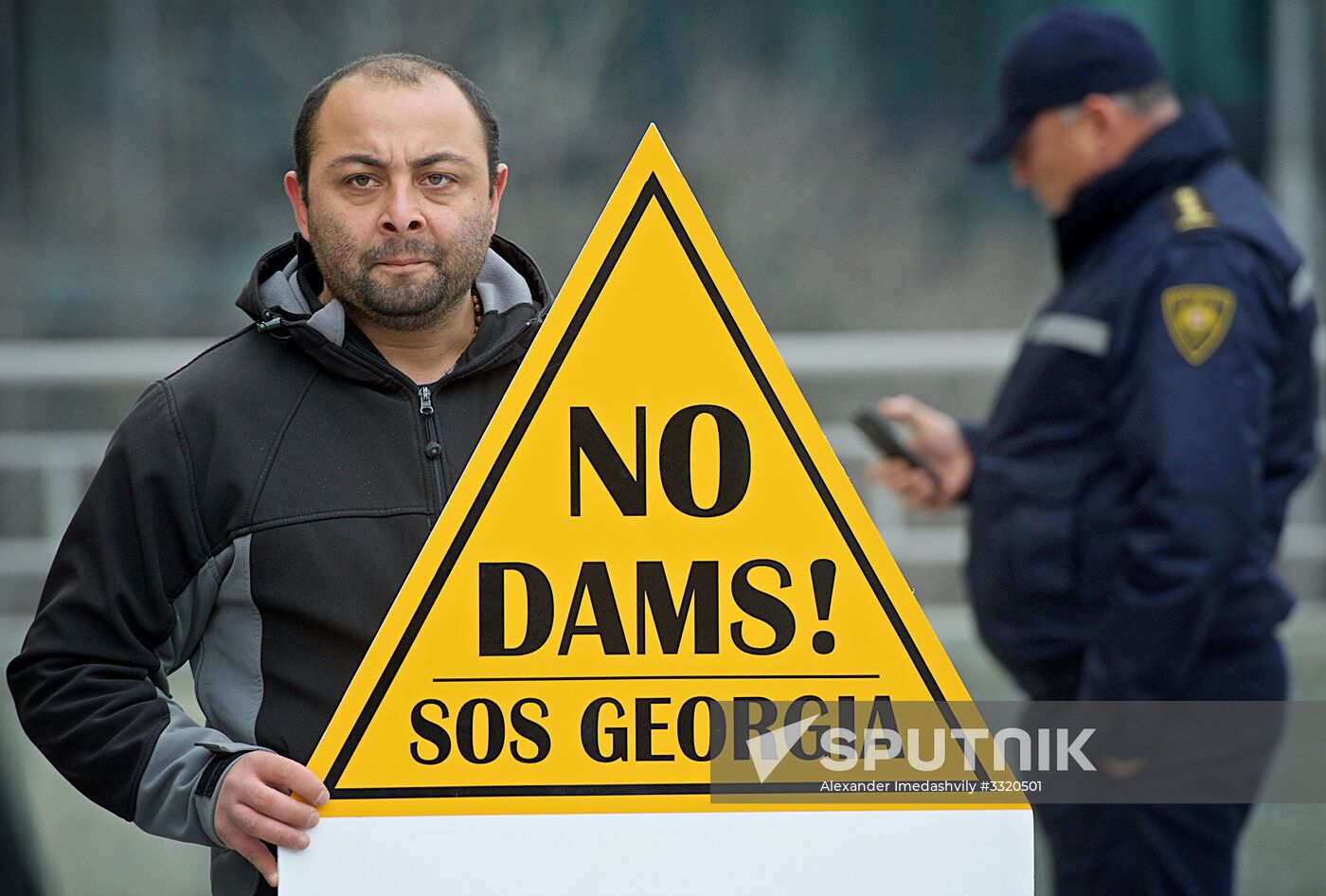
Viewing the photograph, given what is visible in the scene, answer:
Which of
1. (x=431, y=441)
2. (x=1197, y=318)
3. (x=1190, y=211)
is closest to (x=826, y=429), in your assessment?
(x=1190, y=211)

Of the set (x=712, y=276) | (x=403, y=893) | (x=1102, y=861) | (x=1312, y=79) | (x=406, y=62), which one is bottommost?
(x=1102, y=861)

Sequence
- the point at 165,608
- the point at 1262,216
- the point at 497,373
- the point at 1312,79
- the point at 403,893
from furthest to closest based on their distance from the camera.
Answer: the point at 1312,79 → the point at 1262,216 → the point at 497,373 → the point at 165,608 → the point at 403,893

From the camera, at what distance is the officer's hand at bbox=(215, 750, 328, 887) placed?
1.72 metres

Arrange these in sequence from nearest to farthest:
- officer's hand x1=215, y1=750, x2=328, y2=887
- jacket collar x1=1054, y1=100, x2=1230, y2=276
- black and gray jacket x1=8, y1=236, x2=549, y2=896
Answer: officer's hand x1=215, y1=750, x2=328, y2=887, black and gray jacket x1=8, y1=236, x2=549, y2=896, jacket collar x1=1054, y1=100, x2=1230, y2=276

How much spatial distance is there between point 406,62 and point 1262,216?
1.68m

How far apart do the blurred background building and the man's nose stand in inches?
182

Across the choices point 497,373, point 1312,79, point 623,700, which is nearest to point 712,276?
point 497,373

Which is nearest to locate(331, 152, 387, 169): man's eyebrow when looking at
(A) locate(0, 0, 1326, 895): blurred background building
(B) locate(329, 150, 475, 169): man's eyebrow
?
(B) locate(329, 150, 475, 169): man's eyebrow

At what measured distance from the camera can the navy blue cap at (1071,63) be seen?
318 cm

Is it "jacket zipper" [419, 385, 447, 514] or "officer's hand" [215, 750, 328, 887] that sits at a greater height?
"jacket zipper" [419, 385, 447, 514]

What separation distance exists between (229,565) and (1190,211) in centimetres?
185

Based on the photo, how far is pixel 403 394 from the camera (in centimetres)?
197

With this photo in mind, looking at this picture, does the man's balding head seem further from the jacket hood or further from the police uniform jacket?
the police uniform jacket

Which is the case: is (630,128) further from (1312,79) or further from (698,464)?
(698,464)
